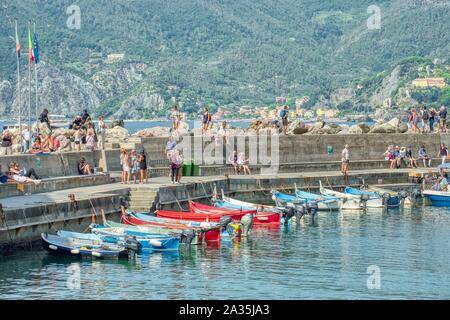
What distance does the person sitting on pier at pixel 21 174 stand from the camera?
51.8 metres

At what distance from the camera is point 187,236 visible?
48562 millimetres

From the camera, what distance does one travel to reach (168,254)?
1869 inches

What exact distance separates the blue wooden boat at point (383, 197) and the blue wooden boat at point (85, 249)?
21.6 m

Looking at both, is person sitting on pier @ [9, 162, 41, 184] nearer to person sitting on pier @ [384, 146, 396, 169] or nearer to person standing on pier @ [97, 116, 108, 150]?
person standing on pier @ [97, 116, 108, 150]

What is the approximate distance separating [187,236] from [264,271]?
17.5 ft

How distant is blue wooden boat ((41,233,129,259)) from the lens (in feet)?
151

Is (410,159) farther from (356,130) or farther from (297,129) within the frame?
(297,129)

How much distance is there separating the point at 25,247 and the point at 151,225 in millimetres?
5907

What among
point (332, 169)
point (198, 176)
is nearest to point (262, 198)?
point (198, 176)

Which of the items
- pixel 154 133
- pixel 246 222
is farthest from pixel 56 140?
pixel 154 133

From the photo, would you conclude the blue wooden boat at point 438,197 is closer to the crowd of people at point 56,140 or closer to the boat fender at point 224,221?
the crowd of people at point 56,140

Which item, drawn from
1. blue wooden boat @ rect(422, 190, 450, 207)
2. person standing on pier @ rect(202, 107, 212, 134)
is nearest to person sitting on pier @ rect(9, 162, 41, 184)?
person standing on pier @ rect(202, 107, 212, 134)

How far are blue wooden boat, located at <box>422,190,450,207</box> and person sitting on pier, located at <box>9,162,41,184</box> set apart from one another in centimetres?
2324
